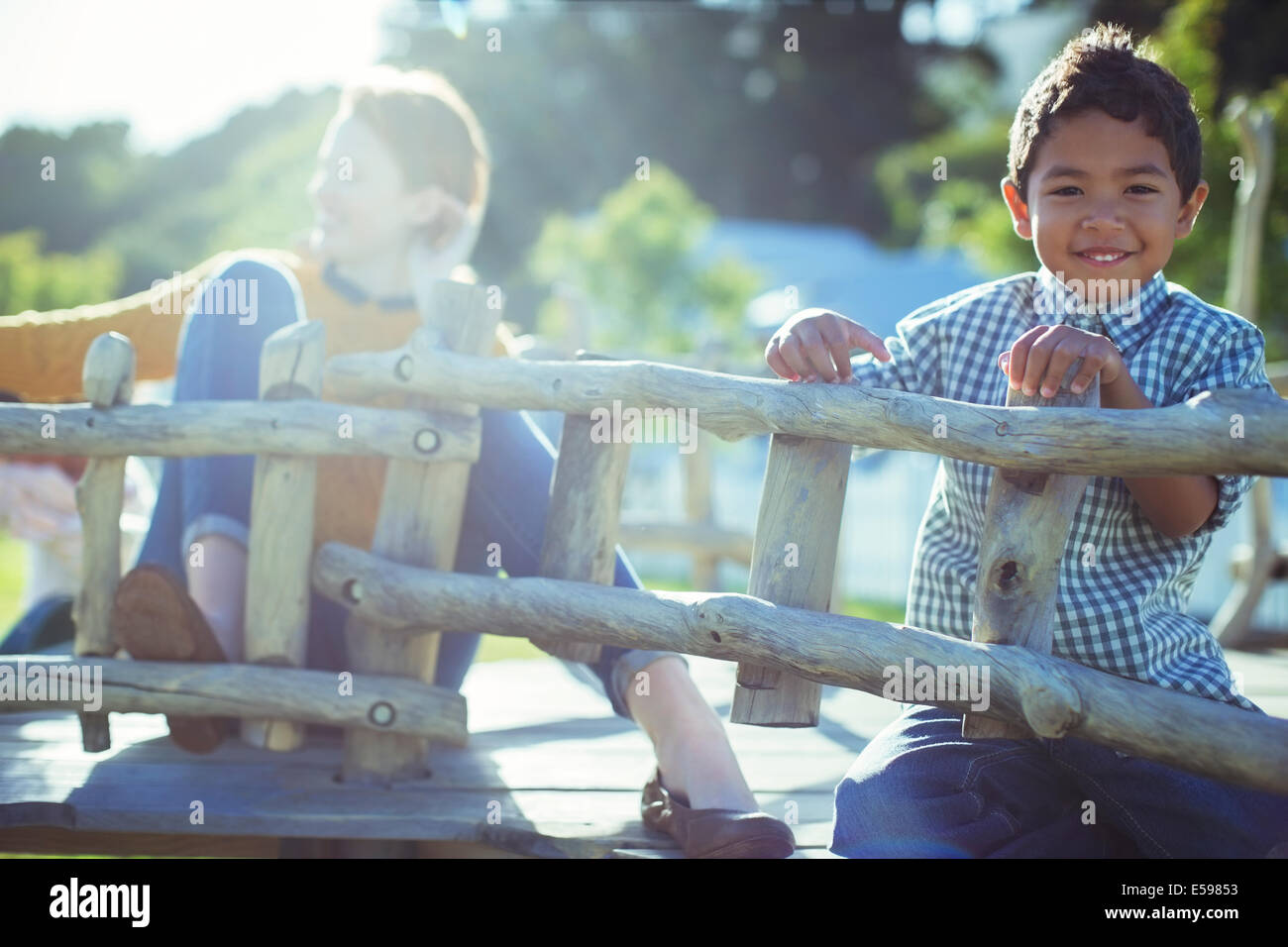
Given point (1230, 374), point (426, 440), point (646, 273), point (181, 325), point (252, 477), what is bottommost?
point (252, 477)

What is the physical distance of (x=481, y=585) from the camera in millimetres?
2363

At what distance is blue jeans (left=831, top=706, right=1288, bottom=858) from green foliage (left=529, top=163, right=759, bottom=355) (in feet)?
41.4

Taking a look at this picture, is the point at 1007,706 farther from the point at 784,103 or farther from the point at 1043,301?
the point at 784,103

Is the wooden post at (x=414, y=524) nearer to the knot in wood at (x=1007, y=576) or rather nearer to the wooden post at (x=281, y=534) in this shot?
the wooden post at (x=281, y=534)

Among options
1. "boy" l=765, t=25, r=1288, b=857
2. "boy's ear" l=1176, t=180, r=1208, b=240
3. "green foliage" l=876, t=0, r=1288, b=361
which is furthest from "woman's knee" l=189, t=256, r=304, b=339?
"green foliage" l=876, t=0, r=1288, b=361

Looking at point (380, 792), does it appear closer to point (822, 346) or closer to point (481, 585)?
point (481, 585)

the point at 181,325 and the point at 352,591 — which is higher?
the point at 181,325

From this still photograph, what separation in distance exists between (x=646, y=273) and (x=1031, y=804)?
1341 cm

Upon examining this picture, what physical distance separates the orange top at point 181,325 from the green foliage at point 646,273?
11588 millimetres

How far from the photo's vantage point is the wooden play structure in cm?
183

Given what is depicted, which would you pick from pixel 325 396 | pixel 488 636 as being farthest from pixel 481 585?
pixel 488 636

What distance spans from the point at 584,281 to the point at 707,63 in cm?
2033
